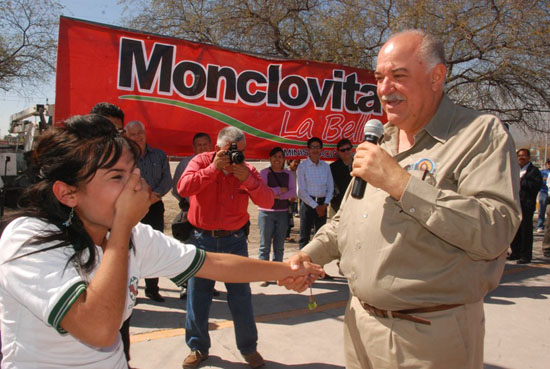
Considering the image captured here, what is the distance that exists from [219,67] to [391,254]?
16.2 feet

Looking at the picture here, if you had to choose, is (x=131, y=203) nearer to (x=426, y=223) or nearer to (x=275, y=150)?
(x=426, y=223)

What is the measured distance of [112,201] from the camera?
1.49 metres

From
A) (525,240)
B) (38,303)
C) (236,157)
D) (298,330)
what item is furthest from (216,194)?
(525,240)

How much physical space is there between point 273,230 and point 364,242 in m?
4.34

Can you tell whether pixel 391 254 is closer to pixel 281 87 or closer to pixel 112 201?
pixel 112 201

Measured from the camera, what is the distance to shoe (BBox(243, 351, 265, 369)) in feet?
11.5

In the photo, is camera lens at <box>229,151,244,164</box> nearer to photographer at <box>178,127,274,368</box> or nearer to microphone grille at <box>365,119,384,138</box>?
photographer at <box>178,127,274,368</box>

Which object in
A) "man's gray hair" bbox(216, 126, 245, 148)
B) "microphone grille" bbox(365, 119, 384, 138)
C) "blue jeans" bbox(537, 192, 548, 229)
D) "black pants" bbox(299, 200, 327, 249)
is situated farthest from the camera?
"blue jeans" bbox(537, 192, 548, 229)

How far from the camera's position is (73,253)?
4.66ft

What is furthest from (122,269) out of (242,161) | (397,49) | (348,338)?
(242,161)

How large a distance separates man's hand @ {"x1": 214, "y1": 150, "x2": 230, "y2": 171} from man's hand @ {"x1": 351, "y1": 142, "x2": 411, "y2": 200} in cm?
221

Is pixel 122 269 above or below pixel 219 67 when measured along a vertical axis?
below

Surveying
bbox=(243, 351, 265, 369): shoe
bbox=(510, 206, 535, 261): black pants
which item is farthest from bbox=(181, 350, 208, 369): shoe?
bbox=(510, 206, 535, 261): black pants

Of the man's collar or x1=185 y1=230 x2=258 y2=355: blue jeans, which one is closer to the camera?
the man's collar
